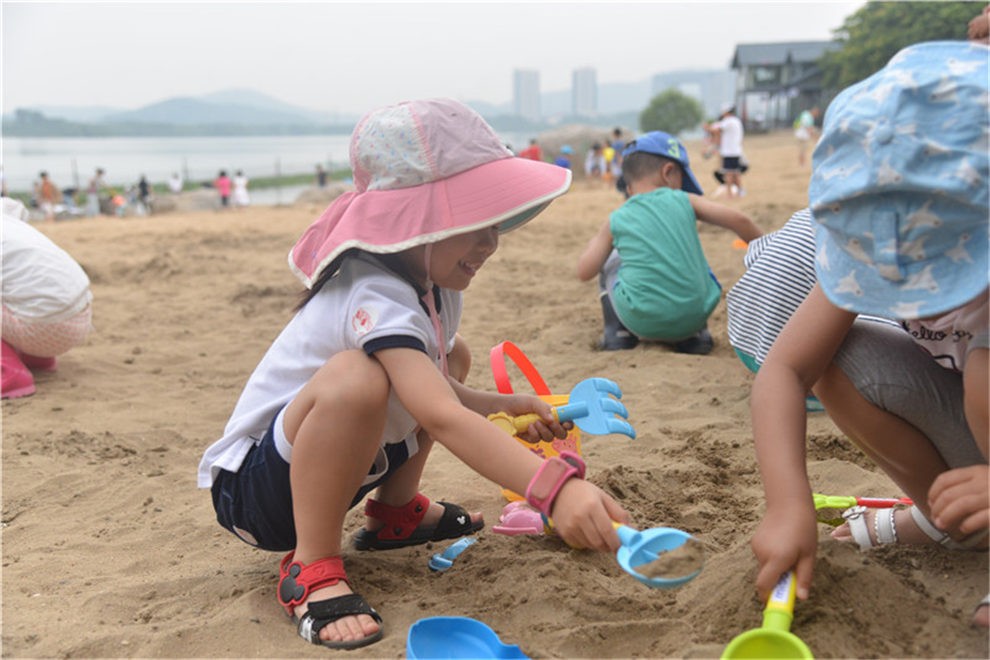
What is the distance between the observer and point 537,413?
6.52ft

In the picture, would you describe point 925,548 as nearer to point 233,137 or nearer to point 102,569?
point 102,569

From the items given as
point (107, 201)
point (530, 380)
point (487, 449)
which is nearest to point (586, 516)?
point (487, 449)

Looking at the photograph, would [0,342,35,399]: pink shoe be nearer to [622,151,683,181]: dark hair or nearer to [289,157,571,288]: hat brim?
[289,157,571,288]: hat brim

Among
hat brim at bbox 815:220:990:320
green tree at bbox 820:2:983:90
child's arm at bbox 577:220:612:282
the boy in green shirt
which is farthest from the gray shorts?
green tree at bbox 820:2:983:90

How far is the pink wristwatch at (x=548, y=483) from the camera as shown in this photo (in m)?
1.45

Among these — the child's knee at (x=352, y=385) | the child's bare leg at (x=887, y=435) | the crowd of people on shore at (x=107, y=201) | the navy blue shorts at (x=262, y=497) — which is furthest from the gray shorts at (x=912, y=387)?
the crowd of people on shore at (x=107, y=201)

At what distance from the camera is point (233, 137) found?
164 m

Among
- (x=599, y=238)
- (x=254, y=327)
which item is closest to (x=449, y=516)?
(x=599, y=238)

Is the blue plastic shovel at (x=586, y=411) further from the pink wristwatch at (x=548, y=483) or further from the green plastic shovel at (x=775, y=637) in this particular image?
the green plastic shovel at (x=775, y=637)

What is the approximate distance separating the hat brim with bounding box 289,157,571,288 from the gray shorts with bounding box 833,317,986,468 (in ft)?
2.21

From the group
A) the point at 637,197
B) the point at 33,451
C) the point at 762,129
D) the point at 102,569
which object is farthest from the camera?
the point at 762,129

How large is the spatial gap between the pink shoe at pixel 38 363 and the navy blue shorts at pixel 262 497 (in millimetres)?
2564

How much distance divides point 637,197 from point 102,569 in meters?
2.70

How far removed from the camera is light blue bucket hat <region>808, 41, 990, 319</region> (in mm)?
1213
